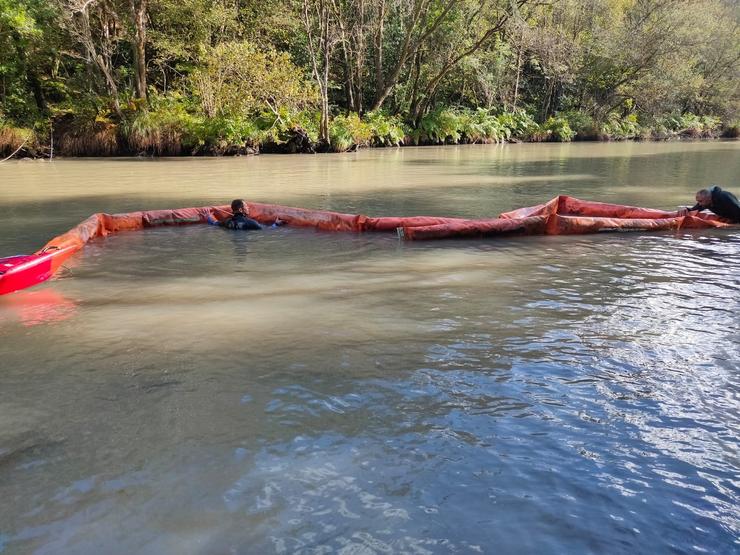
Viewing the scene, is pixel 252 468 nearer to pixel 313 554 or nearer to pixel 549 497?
pixel 313 554

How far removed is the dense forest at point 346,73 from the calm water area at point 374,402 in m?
17.4

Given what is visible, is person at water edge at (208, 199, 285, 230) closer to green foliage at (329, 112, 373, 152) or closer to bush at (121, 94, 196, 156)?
bush at (121, 94, 196, 156)

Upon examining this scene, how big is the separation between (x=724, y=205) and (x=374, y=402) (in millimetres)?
8745

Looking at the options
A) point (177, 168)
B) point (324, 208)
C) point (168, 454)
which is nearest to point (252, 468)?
point (168, 454)

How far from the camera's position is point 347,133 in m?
26.8

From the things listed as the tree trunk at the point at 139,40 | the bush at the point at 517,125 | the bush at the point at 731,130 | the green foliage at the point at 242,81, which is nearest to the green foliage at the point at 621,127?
the bush at the point at 517,125

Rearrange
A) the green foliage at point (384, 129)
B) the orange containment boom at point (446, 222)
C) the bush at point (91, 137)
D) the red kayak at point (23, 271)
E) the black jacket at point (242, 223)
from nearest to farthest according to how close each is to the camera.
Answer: the red kayak at point (23, 271)
the orange containment boom at point (446, 222)
the black jacket at point (242, 223)
the bush at point (91, 137)
the green foliage at point (384, 129)

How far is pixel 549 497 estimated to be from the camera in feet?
9.67

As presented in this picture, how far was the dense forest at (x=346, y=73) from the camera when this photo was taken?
24.2 metres

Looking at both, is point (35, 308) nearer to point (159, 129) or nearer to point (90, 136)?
point (159, 129)

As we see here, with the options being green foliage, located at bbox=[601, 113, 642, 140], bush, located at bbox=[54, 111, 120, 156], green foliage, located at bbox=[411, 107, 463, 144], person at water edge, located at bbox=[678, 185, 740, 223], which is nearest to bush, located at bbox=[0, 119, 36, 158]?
bush, located at bbox=[54, 111, 120, 156]

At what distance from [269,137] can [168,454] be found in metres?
23.0

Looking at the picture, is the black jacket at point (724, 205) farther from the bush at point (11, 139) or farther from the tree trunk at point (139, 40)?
the bush at point (11, 139)

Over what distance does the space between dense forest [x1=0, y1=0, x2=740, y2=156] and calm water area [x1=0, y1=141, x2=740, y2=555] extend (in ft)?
57.1
